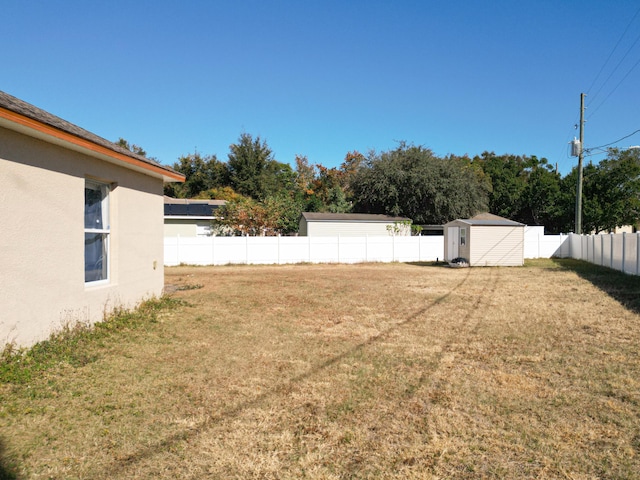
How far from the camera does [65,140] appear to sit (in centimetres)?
564

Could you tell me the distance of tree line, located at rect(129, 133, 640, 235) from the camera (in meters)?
30.3

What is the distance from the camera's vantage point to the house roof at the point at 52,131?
15.5 feet

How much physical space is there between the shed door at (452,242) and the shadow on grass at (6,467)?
71.1 feet

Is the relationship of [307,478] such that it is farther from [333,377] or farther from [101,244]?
[101,244]

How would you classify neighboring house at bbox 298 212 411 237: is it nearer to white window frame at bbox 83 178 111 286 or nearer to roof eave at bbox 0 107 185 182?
roof eave at bbox 0 107 185 182

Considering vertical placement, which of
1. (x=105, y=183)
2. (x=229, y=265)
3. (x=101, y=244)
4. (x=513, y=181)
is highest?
(x=513, y=181)

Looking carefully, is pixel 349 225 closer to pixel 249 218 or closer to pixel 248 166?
pixel 249 218

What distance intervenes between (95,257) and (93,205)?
86cm

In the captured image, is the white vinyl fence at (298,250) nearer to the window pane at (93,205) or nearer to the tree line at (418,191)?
the tree line at (418,191)

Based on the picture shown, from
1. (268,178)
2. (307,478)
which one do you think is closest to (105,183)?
(307,478)

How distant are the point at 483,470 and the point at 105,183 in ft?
23.1

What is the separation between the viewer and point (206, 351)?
5.77m

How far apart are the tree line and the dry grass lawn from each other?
19.8 metres

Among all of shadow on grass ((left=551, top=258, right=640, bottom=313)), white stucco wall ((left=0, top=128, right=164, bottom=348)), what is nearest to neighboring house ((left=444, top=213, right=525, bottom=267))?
shadow on grass ((left=551, top=258, right=640, bottom=313))
